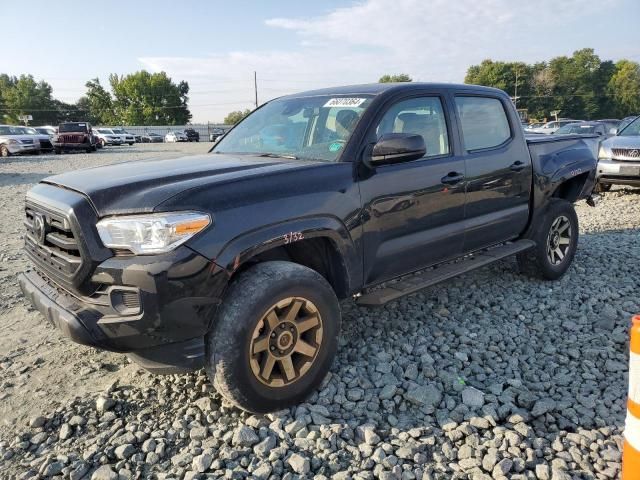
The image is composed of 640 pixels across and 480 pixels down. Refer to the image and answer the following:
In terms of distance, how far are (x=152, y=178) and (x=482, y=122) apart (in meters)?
2.89

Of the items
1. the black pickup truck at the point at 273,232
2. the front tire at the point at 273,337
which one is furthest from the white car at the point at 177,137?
the front tire at the point at 273,337

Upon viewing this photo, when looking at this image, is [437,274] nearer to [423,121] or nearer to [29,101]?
[423,121]

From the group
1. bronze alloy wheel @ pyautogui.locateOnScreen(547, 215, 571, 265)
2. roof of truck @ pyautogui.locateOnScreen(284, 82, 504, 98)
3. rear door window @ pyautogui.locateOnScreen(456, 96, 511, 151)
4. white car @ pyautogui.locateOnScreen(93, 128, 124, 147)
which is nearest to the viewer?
roof of truck @ pyautogui.locateOnScreen(284, 82, 504, 98)

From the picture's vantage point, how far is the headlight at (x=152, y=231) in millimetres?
2314

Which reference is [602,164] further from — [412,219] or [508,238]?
[412,219]

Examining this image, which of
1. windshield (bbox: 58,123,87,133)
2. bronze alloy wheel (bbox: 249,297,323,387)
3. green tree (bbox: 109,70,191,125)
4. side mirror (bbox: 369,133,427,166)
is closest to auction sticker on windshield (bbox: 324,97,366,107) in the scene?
side mirror (bbox: 369,133,427,166)

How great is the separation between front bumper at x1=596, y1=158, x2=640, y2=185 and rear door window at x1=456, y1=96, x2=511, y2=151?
624 centimetres

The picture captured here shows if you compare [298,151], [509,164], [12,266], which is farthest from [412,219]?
[12,266]

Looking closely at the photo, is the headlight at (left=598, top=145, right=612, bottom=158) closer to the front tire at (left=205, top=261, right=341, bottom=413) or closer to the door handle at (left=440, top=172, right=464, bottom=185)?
Answer: the door handle at (left=440, top=172, right=464, bottom=185)

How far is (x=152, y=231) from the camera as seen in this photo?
2.33 meters

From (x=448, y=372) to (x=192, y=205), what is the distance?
1998 millimetres

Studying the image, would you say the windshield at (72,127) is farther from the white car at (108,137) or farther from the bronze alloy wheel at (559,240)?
the bronze alloy wheel at (559,240)

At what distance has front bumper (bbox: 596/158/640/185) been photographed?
9094 mm

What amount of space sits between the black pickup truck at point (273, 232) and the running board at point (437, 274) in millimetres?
17
